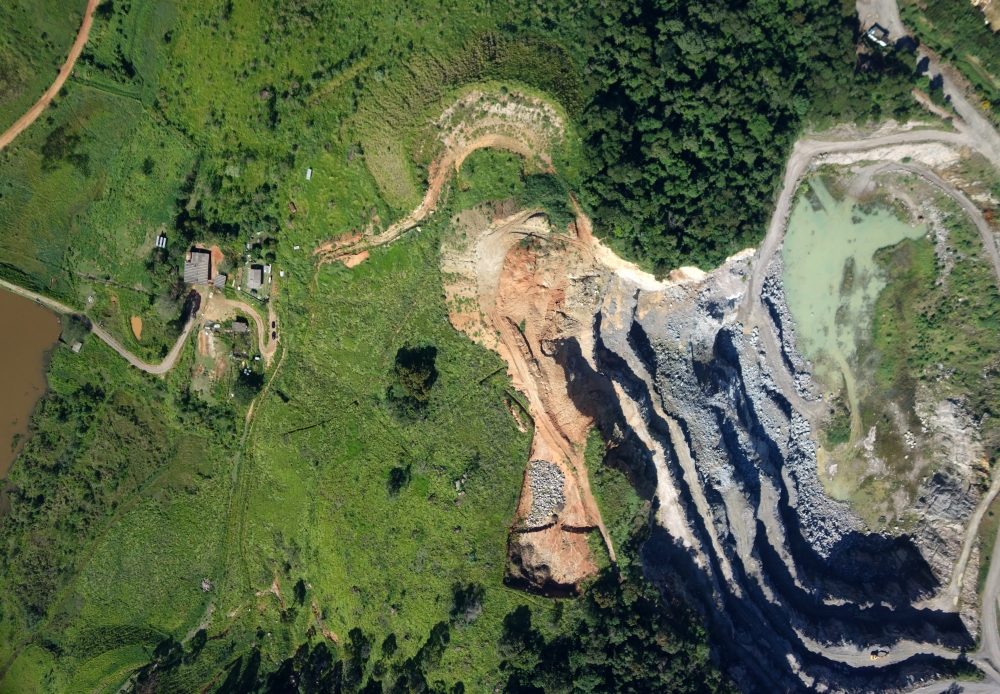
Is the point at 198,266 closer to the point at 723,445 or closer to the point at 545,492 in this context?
the point at 545,492

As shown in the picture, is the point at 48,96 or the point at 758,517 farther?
the point at 758,517

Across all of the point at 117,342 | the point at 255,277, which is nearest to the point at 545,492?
the point at 255,277

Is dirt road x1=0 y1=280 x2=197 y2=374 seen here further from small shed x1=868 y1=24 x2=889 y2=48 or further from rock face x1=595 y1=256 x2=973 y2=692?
small shed x1=868 y1=24 x2=889 y2=48

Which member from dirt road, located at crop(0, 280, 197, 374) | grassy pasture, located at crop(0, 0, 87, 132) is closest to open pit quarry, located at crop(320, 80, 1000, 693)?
dirt road, located at crop(0, 280, 197, 374)

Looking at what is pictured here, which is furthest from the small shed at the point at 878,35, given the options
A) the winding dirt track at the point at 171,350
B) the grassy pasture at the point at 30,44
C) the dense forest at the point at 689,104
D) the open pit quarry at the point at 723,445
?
the grassy pasture at the point at 30,44

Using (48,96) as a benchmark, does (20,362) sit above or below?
below

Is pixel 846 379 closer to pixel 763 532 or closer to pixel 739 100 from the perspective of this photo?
pixel 763 532

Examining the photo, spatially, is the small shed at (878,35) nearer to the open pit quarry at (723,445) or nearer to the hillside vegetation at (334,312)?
the hillside vegetation at (334,312)
